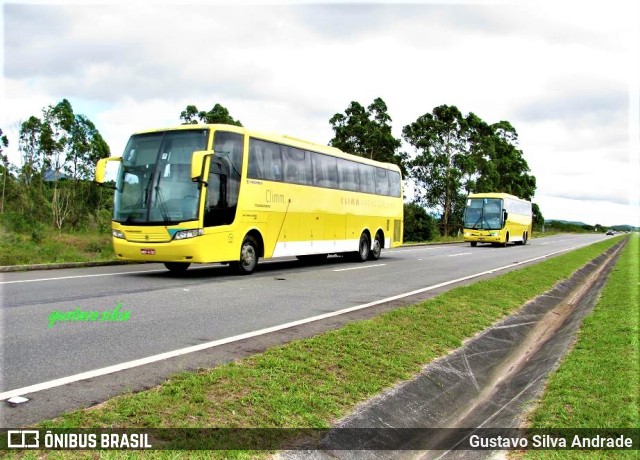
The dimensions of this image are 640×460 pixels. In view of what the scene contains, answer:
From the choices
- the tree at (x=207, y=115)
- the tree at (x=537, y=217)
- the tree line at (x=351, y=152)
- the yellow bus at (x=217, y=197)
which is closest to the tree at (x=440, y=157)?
the tree line at (x=351, y=152)

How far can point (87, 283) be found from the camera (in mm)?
12008

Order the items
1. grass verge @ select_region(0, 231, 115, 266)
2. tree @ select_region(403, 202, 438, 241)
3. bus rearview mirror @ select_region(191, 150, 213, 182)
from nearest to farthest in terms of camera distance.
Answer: bus rearview mirror @ select_region(191, 150, 213, 182), grass verge @ select_region(0, 231, 115, 266), tree @ select_region(403, 202, 438, 241)

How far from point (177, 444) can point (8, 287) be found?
8587 millimetres

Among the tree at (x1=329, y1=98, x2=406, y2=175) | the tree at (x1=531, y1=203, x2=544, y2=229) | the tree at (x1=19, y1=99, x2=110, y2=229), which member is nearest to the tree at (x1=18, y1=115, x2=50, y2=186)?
the tree at (x1=19, y1=99, x2=110, y2=229)

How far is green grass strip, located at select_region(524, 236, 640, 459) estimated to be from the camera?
5168mm

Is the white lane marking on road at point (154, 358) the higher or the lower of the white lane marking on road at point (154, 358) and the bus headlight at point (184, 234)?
the lower

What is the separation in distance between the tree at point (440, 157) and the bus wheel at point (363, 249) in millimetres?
31047

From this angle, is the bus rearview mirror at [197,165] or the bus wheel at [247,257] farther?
the bus wheel at [247,257]

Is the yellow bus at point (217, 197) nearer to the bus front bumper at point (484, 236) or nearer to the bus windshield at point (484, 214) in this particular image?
the bus front bumper at point (484, 236)

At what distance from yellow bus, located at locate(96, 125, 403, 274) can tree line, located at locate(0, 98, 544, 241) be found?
11.5 meters

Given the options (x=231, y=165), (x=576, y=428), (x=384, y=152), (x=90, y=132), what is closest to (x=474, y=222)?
(x=384, y=152)

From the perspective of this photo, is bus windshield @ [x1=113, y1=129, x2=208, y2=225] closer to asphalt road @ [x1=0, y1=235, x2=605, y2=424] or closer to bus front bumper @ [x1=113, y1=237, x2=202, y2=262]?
bus front bumper @ [x1=113, y1=237, x2=202, y2=262]

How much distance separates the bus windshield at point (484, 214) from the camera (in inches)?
1631

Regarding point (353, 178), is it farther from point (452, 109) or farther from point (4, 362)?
point (452, 109)
